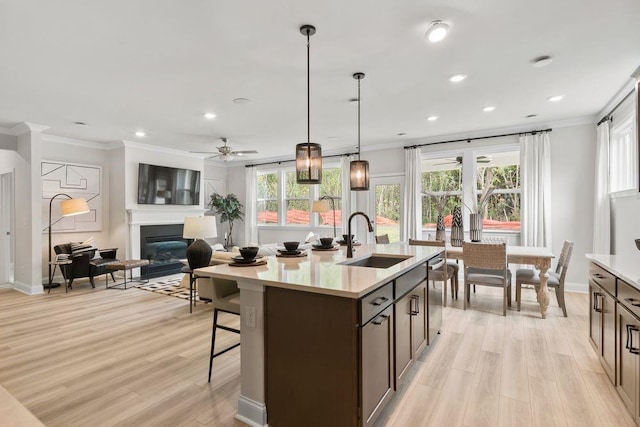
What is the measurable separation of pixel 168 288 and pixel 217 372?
3.38 metres

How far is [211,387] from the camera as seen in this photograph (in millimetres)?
2479

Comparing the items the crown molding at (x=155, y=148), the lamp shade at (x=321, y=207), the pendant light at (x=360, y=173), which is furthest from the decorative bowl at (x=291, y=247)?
the crown molding at (x=155, y=148)

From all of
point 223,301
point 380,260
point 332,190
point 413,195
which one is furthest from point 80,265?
point 413,195

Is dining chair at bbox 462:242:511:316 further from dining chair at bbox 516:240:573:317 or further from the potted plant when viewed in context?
the potted plant

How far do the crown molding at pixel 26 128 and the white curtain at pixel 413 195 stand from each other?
629cm

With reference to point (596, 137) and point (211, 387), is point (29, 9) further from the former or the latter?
point (596, 137)

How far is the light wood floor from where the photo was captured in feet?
7.01

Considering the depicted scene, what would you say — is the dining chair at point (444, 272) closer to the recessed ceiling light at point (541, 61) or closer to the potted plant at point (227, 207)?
the recessed ceiling light at point (541, 61)

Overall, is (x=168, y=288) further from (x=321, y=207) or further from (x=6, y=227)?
(x=6, y=227)

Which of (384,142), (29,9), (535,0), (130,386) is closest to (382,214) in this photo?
(384,142)

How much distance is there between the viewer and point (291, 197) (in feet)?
27.5

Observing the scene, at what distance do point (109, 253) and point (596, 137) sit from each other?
27.7 feet

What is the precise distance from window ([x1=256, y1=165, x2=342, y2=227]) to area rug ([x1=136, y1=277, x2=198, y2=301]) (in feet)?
10.1

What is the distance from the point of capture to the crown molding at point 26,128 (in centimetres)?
517
